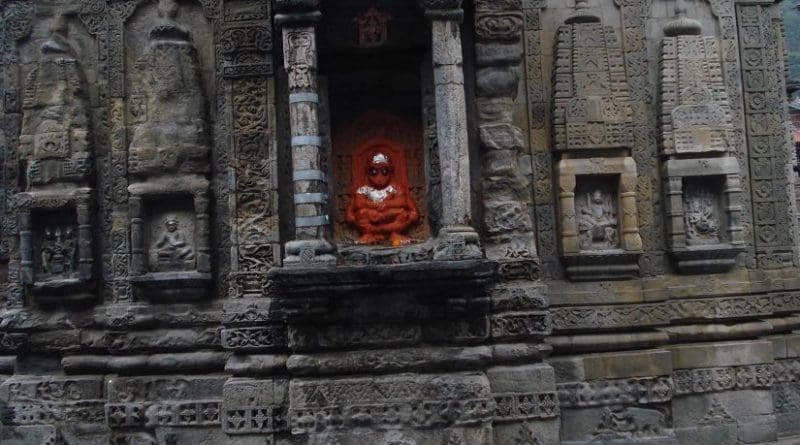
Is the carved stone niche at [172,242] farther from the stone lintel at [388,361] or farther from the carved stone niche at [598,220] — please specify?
the carved stone niche at [598,220]

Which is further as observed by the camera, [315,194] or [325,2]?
[325,2]

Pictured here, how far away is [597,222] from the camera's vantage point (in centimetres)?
830

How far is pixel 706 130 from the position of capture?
27.5 ft

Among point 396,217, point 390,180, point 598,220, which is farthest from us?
point 598,220

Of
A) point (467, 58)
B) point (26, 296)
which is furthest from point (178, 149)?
→ point (467, 58)

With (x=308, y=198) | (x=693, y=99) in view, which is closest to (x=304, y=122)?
(x=308, y=198)

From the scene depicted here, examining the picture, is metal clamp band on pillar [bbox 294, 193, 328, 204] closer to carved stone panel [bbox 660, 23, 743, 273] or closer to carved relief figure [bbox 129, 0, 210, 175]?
carved relief figure [bbox 129, 0, 210, 175]

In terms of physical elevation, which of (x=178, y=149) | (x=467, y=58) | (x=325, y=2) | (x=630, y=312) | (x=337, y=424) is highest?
(x=325, y=2)

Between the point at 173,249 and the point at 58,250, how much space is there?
1468 millimetres

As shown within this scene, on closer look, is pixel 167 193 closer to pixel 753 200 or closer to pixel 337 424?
pixel 337 424

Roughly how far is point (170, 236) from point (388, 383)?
9.91ft

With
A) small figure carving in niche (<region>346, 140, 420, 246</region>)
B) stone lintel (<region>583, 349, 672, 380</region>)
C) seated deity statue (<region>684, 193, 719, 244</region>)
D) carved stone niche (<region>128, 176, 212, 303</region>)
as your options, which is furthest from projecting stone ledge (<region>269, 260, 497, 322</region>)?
seated deity statue (<region>684, 193, 719, 244</region>)

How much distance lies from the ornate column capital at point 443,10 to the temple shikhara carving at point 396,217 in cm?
4

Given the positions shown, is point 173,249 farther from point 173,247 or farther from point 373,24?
point 373,24
